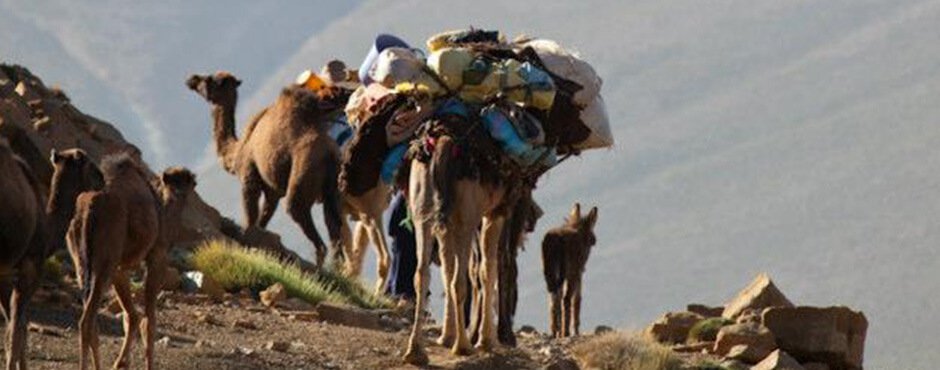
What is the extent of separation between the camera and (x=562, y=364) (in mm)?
26094

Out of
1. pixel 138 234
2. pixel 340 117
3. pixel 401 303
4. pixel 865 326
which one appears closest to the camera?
pixel 138 234

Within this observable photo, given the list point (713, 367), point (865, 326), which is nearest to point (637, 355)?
point (713, 367)

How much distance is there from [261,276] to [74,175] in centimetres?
789

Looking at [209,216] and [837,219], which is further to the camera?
[837,219]

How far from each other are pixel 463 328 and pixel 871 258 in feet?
491

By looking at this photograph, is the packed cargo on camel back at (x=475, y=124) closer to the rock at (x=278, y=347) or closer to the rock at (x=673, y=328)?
the rock at (x=278, y=347)

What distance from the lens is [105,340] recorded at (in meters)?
24.8

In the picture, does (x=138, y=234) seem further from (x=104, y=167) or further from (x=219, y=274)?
(x=219, y=274)

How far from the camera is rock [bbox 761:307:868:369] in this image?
28.8 metres

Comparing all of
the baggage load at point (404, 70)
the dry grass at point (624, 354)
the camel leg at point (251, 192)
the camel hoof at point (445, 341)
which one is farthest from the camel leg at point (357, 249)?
the camel hoof at point (445, 341)

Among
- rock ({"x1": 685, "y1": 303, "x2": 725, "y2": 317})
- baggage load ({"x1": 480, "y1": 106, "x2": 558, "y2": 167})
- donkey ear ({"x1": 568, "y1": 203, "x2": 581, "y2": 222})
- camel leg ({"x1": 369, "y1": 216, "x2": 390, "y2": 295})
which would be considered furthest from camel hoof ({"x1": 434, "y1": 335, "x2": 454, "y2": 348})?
donkey ear ({"x1": 568, "y1": 203, "x2": 581, "y2": 222})

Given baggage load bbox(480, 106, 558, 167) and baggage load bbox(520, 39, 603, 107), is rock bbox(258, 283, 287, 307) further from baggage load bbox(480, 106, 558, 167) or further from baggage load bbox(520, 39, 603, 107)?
baggage load bbox(480, 106, 558, 167)

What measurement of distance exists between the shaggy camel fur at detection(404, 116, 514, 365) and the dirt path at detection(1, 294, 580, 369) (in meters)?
0.30

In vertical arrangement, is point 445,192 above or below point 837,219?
below
